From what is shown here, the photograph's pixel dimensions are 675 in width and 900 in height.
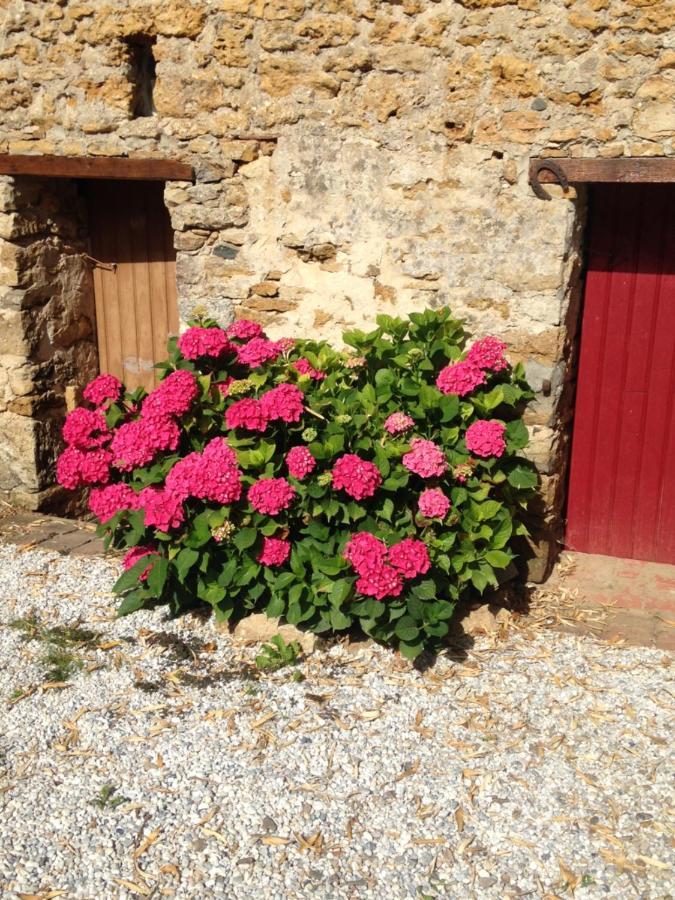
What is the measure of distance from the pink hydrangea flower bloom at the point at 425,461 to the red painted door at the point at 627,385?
128 cm

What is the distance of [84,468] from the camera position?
412 cm

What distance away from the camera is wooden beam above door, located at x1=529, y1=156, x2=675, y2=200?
3809 millimetres

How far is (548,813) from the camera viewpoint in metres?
2.94

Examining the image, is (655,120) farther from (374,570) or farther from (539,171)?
(374,570)

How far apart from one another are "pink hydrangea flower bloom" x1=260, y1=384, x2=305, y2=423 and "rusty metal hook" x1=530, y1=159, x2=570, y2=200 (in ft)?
4.61

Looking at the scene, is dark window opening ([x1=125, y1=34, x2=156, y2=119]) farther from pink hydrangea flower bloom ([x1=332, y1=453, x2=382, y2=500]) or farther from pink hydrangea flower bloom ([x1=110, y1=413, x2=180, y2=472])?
pink hydrangea flower bloom ([x1=332, y1=453, x2=382, y2=500])

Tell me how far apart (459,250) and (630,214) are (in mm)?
838

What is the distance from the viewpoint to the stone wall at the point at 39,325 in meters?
5.23

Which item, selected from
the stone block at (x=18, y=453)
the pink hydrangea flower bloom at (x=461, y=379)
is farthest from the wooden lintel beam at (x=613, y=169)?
the stone block at (x=18, y=453)

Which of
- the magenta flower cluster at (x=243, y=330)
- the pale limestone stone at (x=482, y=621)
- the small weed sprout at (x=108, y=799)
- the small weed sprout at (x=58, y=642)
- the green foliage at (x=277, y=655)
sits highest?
the magenta flower cluster at (x=243, y=330)

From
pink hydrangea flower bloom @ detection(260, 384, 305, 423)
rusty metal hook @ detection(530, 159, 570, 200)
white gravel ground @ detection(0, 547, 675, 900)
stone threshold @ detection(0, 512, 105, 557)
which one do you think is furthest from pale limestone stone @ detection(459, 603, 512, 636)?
stone threshold @ detection(0, 512, 105, 557)

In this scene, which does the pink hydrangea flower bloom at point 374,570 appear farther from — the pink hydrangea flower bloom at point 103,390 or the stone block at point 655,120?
the stone block at point 655,120

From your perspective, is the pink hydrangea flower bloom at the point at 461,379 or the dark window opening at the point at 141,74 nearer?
the pink hydrangea flower bloom at the point at 461,379

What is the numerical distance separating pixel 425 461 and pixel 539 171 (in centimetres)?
143
